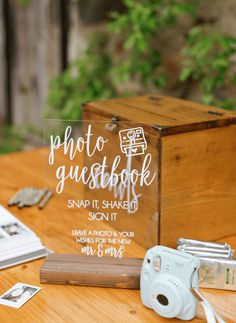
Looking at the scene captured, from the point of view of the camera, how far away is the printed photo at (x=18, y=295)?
997 mm

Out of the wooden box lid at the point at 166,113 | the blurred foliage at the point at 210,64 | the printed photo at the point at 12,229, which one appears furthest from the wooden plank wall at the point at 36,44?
the printed photo at the point at 12,229

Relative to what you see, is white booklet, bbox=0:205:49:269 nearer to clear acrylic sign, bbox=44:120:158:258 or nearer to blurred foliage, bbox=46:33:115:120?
clear acrylic sign, bbox=44:120:158:258

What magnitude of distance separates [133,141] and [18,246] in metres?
0.36

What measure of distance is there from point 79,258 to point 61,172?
0.21 metres

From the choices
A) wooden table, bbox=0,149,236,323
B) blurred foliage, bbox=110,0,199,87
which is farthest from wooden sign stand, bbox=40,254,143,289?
blurred foliage, bbox=110,0,199,87

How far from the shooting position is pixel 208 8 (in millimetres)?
1946

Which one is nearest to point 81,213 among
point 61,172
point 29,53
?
point 61,172

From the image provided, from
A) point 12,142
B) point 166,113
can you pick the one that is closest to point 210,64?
point 166,113

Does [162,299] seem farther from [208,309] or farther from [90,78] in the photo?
[90,78]

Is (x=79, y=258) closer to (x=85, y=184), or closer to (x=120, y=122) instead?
(x=85, y=184)

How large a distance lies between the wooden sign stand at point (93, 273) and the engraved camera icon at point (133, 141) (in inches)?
9.7

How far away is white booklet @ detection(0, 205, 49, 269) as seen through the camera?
1.14 m

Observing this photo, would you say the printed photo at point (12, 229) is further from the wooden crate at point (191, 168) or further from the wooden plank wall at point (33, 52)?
the wooden plank wall at point (33, 52)

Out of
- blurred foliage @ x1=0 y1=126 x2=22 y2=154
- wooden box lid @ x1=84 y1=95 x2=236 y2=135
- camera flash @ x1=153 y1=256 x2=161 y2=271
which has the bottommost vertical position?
blurred foliage @ x1=0 y1=126 x2=22 y2=154
